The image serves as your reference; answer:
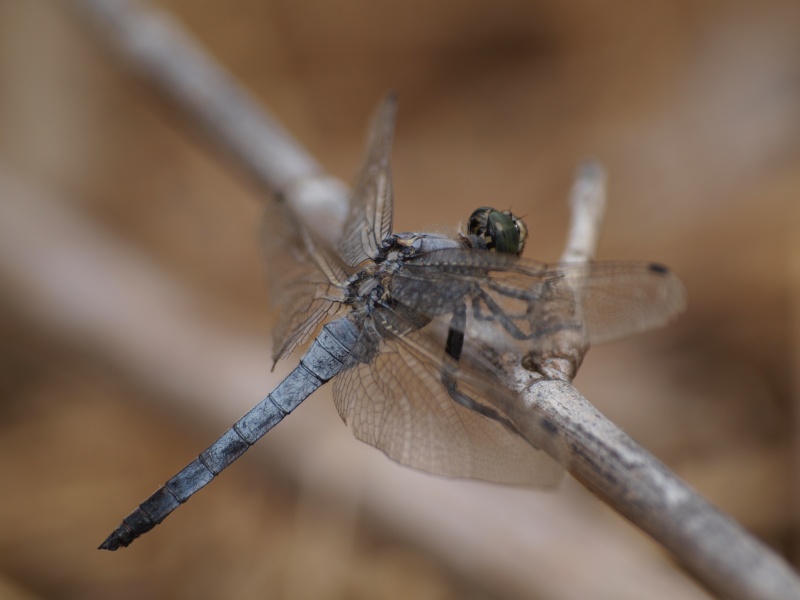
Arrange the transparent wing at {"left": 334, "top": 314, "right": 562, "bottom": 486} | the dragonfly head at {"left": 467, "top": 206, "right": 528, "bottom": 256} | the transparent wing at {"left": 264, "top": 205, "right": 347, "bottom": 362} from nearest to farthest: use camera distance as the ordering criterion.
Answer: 1. the transparent wing at {"left": 334, "top": 314, "right": 562, "bottom": 486}
2. the dragonfly head at {"left": 467, "top": 206, "right": 528, "bottom": 256}
3. the transparent wing at {"left": 264, "top": 205, "right": 347, "bottom": 362}

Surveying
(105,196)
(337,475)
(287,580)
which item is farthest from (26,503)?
(105,196)

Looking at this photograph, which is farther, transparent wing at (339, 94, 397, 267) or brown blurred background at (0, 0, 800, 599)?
brown blurred background at (0, 0, 800, 599)

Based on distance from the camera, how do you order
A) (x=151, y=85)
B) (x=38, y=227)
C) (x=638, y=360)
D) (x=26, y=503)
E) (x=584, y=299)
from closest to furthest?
(x=584, y=299), (x=151, y=85), (x=38, y=227), (x=26, y=503), (x=638, y=360)

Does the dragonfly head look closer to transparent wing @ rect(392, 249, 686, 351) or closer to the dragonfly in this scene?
the dragonfly

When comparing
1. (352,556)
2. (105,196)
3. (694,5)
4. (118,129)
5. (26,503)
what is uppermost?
(694,5)

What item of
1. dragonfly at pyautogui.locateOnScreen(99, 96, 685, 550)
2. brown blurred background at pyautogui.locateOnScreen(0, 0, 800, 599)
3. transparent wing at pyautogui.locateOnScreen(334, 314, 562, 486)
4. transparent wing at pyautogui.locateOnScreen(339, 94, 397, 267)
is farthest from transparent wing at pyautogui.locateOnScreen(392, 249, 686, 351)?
brown blurred background at pyautogui.locateOnScreen(0, 0, 800, 599)

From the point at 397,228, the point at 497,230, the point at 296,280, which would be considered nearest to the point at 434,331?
the point at 497,230

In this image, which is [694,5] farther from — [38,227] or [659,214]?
[38,227]

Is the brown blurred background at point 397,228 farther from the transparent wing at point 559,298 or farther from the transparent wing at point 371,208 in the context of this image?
the transparent wing at point 559,298
